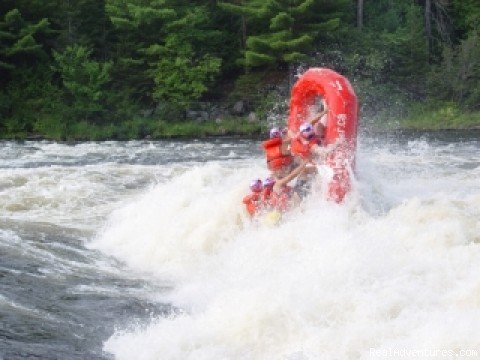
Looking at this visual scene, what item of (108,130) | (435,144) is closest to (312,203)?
(435,144)

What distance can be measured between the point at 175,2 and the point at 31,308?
19448 mm

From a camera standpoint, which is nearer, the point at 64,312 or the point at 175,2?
the point at 64,312

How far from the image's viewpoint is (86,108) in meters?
22.8

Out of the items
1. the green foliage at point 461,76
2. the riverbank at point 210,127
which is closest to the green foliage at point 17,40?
the riverbank at point 210,127

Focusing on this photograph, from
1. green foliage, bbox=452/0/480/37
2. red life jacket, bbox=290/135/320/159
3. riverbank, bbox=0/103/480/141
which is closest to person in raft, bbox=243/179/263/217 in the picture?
red life jacket, bbox=290/135/320/159

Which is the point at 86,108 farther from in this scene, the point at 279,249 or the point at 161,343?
the point at 161,343

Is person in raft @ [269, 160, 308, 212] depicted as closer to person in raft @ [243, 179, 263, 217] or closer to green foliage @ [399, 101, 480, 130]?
person in raft @ [243, 179, 263, 217]

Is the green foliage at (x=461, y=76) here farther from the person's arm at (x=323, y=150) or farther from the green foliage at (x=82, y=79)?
the person's arm at (x=323, y=150)

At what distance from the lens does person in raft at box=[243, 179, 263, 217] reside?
907 cm

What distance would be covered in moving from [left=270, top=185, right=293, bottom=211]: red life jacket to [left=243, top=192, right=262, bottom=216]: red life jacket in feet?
0.68

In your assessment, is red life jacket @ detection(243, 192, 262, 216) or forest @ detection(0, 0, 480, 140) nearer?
red life jacket @ detection(243, 192, 262, 216)

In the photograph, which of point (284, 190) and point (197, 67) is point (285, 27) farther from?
point (284, 190)

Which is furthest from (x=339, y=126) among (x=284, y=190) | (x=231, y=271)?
(x=231, y=271)

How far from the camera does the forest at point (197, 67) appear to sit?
22.8 meters
